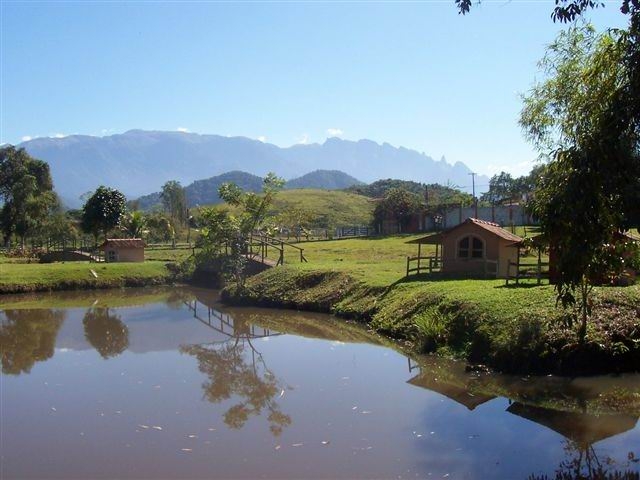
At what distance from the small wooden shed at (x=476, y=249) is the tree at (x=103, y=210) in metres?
36.5

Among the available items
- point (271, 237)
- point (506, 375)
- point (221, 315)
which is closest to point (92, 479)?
point (506, 375)

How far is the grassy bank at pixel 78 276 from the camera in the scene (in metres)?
37.8

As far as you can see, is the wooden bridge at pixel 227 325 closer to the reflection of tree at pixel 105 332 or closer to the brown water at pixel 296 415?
the brown water at pixel 296 415

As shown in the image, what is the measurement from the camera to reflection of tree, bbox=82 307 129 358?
21317 mm

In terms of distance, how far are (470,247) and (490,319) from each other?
34.6 ft

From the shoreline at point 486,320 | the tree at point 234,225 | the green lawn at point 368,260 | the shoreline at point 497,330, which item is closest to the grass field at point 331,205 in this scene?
the green lawn at point 368,260

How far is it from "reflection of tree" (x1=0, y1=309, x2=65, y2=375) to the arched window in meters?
16.7

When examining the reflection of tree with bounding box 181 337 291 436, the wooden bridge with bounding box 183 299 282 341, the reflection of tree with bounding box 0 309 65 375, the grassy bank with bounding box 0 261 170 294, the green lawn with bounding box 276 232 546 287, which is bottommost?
the reflection of tree with bounding box 0 309 65 375

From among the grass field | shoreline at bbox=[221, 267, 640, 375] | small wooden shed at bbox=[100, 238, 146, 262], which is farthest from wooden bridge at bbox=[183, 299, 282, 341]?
the grass field

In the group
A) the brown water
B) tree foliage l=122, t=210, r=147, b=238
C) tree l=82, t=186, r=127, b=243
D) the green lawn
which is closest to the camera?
the brown water

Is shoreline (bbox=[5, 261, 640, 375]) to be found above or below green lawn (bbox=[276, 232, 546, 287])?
below

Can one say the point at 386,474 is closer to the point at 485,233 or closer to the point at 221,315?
the point at 485,233

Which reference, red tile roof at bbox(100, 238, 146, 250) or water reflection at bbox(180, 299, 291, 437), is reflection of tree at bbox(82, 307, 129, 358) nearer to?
water reflection at bbox(180, 299, 291, 437)

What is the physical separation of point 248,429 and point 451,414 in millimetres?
3994
